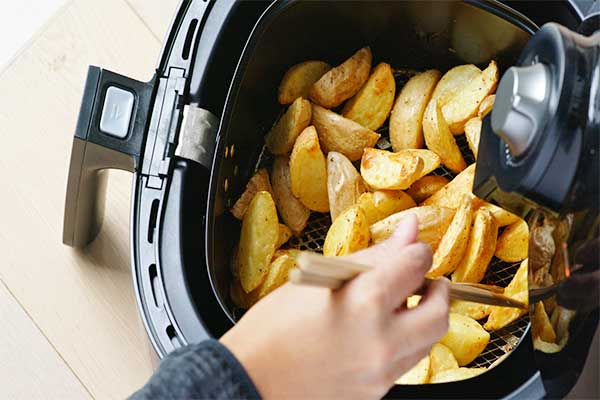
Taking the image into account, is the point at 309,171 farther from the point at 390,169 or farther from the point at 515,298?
the point at 515,298

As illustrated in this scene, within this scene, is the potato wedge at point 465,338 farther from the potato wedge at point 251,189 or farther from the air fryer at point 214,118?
the potato wedge at point 251,189

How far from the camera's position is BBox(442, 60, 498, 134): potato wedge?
2.60ft

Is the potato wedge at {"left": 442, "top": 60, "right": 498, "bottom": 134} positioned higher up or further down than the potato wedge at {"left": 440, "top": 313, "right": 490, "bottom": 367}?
higher up

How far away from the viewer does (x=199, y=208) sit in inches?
29.5

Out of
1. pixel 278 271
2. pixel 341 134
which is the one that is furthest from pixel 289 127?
pixel 278 271

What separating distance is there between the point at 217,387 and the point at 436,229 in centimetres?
32

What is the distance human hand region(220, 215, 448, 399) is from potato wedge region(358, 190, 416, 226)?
0.86ft

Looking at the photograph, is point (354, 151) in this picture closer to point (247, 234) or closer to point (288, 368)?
point (247, 234)

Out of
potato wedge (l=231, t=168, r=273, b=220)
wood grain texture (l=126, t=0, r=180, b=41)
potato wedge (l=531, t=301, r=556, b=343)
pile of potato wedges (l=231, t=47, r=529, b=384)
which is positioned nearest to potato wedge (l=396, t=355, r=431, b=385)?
pile of potato wedges (l=231, t=47, r=529, b=384)

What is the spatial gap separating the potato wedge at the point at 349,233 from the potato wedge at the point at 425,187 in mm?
87

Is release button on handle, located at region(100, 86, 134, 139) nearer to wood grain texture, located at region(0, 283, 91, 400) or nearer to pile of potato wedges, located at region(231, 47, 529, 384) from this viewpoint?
pile of potato wedges, located at region(231, 47, 529, 384)

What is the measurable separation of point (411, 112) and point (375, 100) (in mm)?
40

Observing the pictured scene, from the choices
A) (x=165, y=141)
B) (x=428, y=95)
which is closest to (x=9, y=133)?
(x=165, y=141)

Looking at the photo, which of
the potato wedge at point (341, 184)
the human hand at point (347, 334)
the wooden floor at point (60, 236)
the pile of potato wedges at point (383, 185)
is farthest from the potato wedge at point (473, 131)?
the wooden floor at point (60, 236)
